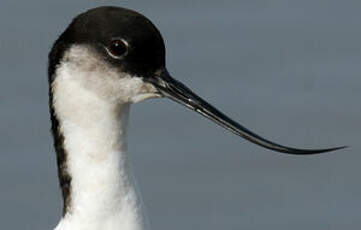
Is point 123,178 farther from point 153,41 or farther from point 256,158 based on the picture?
point 256,158

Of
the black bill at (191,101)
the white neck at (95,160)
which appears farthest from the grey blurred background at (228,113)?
the black bill at (191,101)

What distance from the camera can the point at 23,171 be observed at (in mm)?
6922

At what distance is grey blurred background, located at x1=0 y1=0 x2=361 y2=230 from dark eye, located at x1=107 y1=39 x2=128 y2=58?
2.05 metres

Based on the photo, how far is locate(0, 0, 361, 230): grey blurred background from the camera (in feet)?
23.1

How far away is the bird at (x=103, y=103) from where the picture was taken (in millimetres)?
4977

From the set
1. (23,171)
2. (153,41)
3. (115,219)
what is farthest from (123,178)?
(23,171)

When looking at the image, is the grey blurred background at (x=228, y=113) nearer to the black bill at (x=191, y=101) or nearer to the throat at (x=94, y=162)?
the throat at (x=94, y=162)

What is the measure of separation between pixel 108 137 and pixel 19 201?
6.89 ft

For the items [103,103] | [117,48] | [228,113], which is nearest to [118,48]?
[117,48]

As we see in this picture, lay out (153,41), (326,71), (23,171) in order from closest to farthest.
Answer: (153,41) < (23,171) < (326,71)

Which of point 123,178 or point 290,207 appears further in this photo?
point 290,207

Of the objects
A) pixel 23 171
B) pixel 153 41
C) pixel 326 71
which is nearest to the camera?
pixel 153 41

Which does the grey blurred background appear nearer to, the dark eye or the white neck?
the white neck

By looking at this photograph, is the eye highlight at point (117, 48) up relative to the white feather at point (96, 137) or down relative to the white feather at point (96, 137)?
up
